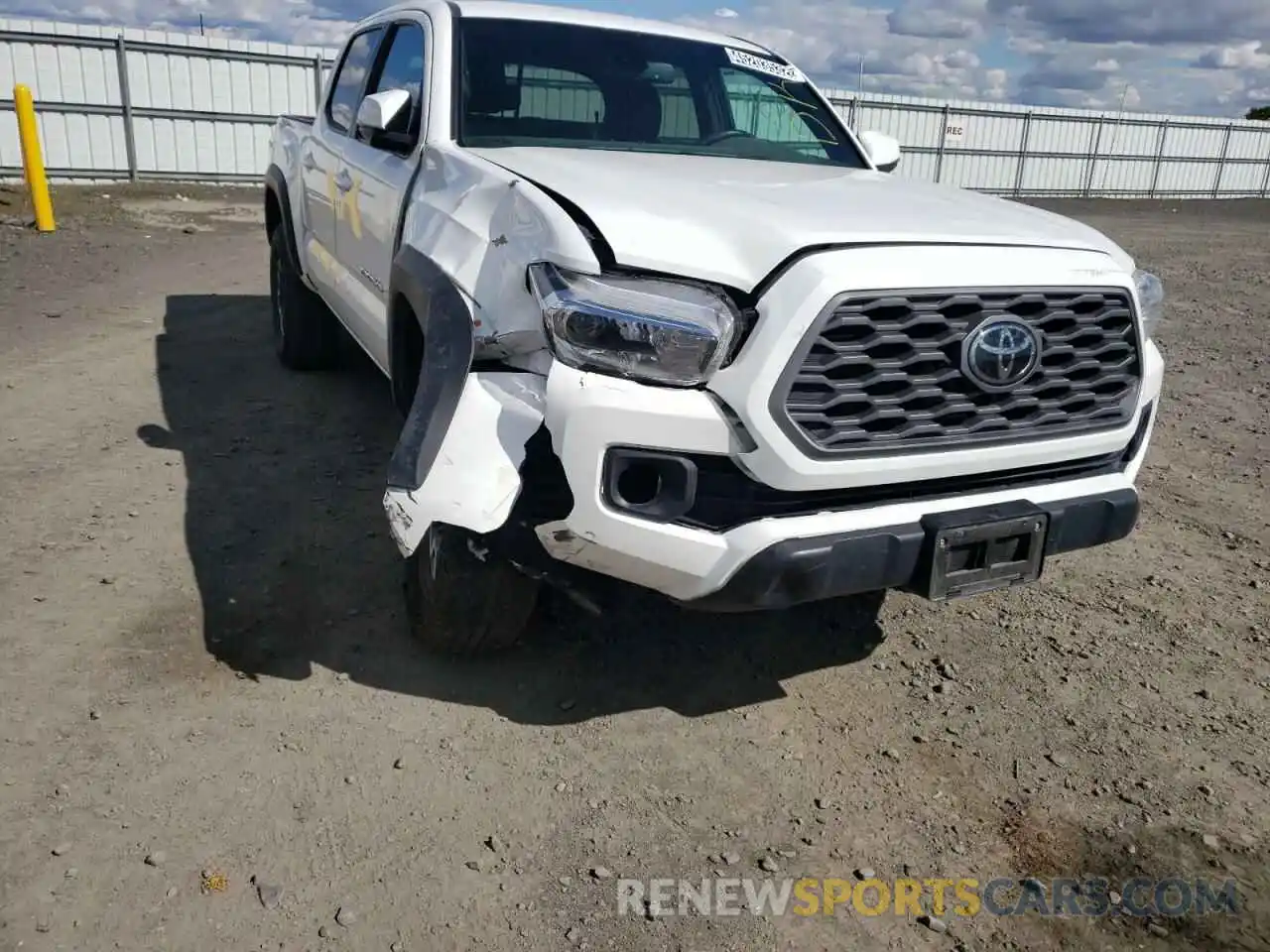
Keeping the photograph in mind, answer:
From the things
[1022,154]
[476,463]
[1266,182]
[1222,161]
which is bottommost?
[1266,182]

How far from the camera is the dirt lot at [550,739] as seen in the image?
7.32 ft

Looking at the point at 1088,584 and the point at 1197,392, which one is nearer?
the point at 1088,584

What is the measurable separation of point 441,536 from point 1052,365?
162 cm

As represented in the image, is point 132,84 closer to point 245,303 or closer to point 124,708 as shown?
point 245,303

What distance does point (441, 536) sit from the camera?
2787mm

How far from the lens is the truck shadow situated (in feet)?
10.1

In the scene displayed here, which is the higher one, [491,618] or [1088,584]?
[491,618]

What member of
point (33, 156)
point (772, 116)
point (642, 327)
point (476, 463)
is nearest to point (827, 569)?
point (642, 327)

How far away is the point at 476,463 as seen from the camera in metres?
2.42

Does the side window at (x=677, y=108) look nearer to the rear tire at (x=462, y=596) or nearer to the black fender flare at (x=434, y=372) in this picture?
the black fender flare at (x=434, y=372)

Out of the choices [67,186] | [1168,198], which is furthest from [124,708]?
[1168,198]

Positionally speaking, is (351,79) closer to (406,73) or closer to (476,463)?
(406,73)

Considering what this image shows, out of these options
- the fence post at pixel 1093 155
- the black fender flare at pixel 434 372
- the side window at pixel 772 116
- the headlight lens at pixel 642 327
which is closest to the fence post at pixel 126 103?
the side window at pixel 772 116

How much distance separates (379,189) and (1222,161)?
31.1m
